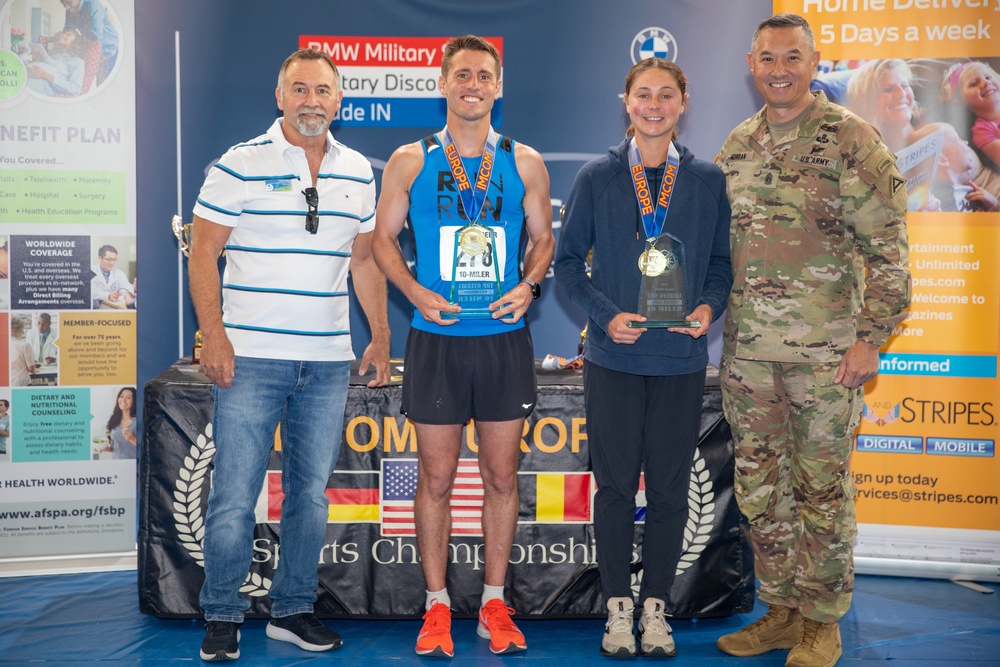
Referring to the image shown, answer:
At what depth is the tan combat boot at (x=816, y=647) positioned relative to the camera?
3.00m

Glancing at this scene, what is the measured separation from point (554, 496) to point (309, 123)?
1.56 meters

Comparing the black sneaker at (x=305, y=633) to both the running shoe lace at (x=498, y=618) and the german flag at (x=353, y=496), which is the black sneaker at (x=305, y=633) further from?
the running shoe lace at (x=498, y=618)

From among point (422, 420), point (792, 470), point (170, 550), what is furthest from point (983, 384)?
point (170, 550)

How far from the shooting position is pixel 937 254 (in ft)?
12.9

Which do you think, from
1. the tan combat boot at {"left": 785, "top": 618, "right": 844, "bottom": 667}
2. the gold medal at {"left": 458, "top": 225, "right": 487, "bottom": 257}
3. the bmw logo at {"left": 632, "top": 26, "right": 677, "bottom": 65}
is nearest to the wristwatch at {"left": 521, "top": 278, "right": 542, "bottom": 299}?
the gold medal at {"left": 458, "top": 225, "right": 487, "bottom": 257}

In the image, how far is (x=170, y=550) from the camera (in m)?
3.35

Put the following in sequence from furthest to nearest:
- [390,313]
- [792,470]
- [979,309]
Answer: [390,313] → [979,309] → [792,470]

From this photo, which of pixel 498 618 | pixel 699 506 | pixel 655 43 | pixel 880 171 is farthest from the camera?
pixel 655 43

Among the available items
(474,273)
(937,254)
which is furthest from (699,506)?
(937,254)

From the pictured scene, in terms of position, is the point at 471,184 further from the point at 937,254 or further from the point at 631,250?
the point at 937,254

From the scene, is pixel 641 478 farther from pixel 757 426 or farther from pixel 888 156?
pixel 888 156

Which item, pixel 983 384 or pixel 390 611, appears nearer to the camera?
pixel 390 611

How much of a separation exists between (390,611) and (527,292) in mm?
1307

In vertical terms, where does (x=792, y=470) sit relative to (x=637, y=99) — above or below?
below
